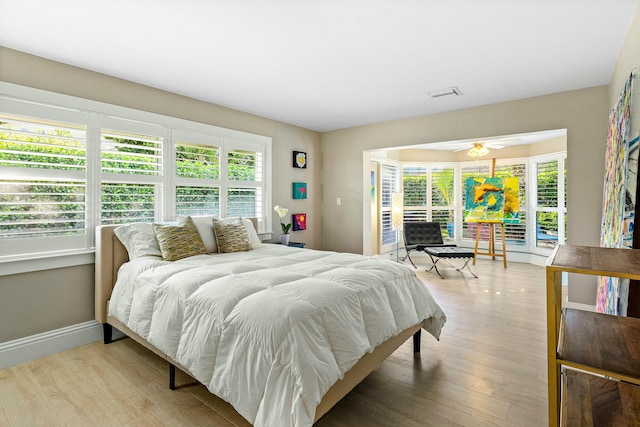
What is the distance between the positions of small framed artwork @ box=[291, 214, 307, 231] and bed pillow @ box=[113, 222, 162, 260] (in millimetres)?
2486

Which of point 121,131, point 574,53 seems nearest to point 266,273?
point 121,131

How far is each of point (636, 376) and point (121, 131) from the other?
3893 mm

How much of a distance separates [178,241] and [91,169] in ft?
3.52

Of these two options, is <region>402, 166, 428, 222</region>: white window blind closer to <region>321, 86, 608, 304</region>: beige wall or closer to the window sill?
<region>321, 86, 608, 304</region>: beige wall

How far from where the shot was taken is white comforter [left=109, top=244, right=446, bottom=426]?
4.82 ft

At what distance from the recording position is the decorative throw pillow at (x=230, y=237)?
10.8 ft

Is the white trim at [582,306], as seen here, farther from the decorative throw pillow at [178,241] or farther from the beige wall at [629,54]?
the decorative throw pillow at [178,241]

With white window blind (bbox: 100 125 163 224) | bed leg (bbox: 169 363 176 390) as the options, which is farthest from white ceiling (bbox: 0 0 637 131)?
bed leg (bbox: 169 363 176 390)

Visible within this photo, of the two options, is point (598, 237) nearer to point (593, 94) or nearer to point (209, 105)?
point (593, 94)

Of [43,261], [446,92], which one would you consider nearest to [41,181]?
[43,261]

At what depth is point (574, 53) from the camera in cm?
279

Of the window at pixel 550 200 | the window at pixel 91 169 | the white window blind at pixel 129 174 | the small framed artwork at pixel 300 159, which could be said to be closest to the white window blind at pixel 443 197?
the window at pixel 550 200

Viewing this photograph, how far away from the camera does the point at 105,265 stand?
2.89 metres

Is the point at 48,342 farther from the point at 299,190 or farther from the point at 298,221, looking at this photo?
the point at 299,190
